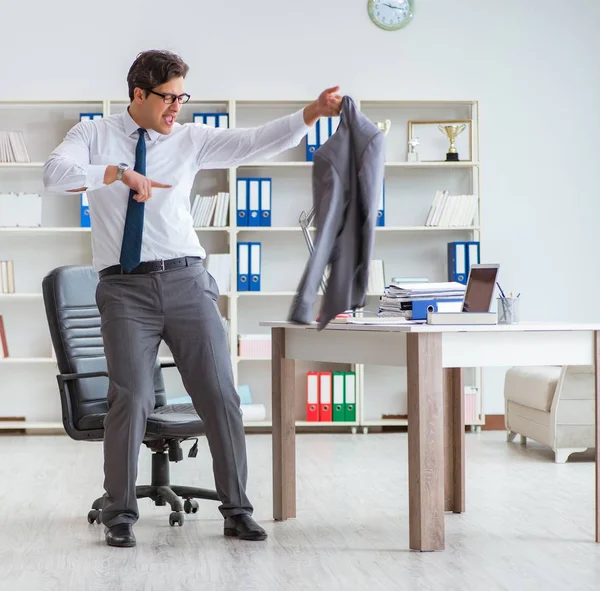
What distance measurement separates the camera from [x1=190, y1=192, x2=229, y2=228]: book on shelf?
19.8 ft

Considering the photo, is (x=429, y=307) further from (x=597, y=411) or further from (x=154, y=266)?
(x=154, y=266)

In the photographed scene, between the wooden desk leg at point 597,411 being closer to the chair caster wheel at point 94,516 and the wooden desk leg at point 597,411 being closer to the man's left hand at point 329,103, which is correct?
the man's left hand at point 329,103

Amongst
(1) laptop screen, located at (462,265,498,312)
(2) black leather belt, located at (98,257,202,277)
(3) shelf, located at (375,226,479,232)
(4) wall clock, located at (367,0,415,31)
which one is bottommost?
(1) laptop screen, located at (462,265,498,312)

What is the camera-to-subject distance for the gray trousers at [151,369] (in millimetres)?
3021

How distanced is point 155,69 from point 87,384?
1197 millimetres

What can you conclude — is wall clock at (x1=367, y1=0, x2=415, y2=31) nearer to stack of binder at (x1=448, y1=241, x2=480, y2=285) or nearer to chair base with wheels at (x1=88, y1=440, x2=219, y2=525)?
stack of binder at (x1=448, y1=241, x2=480, y2=285)

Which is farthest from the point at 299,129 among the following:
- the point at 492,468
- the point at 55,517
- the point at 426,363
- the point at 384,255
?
the point at 384,255

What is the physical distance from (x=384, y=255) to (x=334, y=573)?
12.8 feet

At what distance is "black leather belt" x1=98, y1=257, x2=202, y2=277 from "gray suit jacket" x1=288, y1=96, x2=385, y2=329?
27.3 inches

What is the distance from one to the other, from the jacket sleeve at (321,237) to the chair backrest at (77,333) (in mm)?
1316

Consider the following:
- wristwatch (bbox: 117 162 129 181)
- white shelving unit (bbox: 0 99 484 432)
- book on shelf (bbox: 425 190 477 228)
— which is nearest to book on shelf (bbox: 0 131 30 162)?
white shelving unit (bbox: 0 99 484 432)

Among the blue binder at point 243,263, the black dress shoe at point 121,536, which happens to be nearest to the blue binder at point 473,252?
the blue binder at point 243,263

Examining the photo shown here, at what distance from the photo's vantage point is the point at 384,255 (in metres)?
6.35

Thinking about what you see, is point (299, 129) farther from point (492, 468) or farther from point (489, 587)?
point (492, 468)
